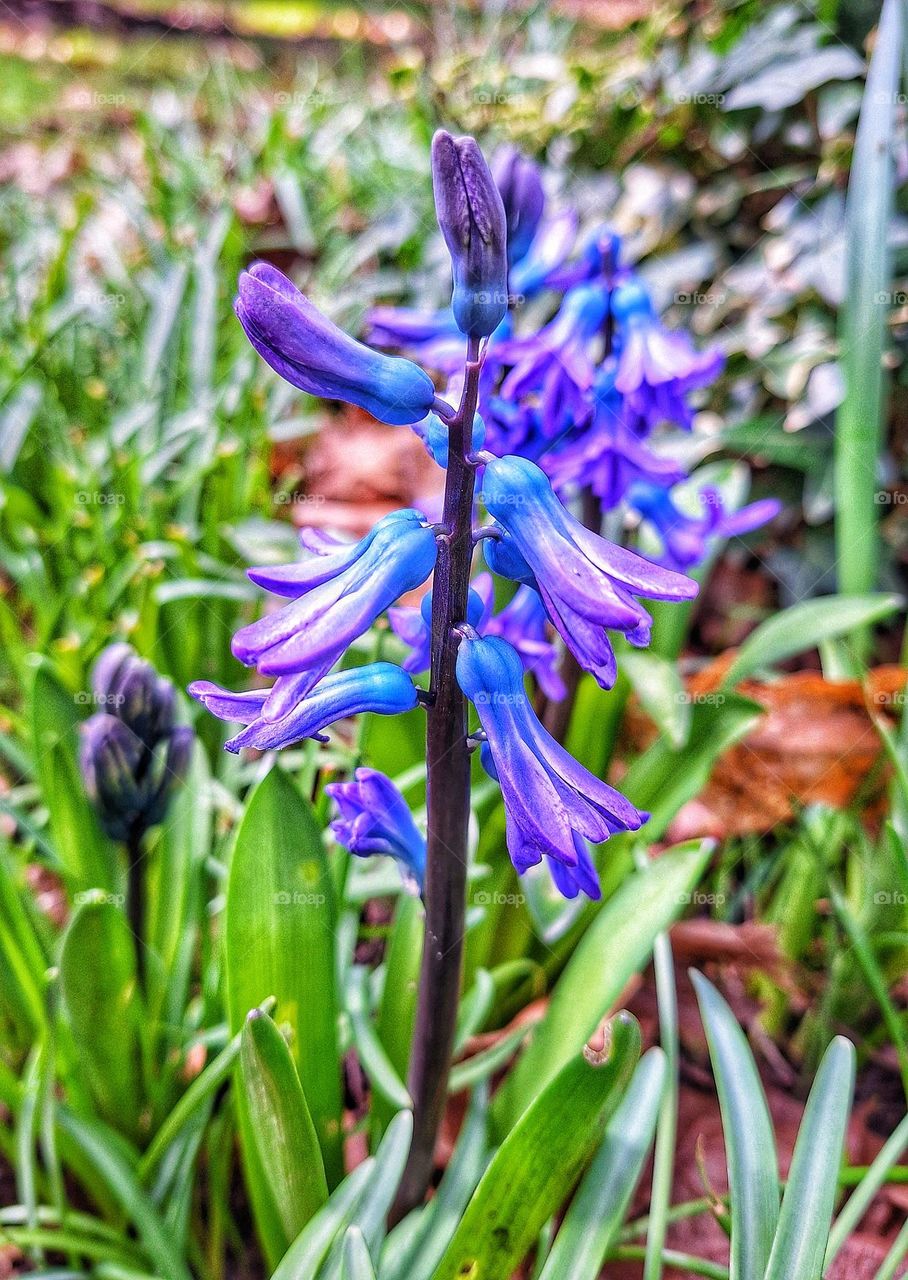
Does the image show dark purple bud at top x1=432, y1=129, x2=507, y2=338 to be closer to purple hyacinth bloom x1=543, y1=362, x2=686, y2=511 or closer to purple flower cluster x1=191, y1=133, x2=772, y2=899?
purple flower cluster x1=191, y1=133, x2=772, y2=899

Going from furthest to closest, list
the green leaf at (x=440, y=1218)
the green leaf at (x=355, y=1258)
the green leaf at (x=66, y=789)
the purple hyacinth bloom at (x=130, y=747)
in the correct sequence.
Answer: the green leaf at (x=66, y=789) → the purple hyacinth bloom at (x=130, y=747) → the green leaf at (x=440, y=1218) → the green leaf at (x=355, y=1258)

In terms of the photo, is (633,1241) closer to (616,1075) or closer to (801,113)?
(616,1075)

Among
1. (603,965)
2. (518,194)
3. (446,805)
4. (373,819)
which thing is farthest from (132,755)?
(518,194)

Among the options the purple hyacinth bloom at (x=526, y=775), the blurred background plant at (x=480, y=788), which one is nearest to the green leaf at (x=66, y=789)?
the blurred background plant at (x=480, y=788)

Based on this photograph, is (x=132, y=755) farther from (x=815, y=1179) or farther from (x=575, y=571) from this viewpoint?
(x=815, y=1179)

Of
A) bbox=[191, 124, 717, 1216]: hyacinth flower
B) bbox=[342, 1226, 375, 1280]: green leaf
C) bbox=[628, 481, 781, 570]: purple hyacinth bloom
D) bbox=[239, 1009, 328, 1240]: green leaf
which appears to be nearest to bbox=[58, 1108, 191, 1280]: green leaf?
bbox=[239, 1009, 328, 1240]: green leaf

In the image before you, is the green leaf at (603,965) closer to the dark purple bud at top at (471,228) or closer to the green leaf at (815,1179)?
the green leaf at (815,1179)

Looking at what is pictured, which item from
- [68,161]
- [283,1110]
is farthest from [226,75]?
[283,1110]
